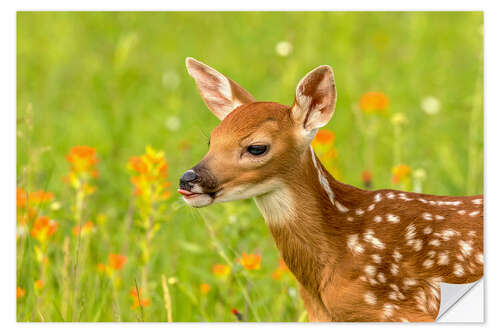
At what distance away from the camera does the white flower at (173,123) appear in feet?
16.5

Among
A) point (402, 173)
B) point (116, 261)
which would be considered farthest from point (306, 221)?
point (116, 261)

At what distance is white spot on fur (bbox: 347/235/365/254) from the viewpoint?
3.22 metres

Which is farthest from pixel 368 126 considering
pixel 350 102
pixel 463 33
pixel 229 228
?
pixel 229 228

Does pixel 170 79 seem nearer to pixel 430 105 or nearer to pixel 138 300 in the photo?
pixel 430 105

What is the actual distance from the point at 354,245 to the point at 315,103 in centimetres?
58

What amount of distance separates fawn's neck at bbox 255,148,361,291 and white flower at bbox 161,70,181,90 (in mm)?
2061

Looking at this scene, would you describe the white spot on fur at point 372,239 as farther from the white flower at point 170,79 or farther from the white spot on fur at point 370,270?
the white flower at point 170,79

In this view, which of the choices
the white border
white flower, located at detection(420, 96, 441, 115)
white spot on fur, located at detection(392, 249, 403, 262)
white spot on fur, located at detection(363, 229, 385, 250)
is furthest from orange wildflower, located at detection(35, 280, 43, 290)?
white flower, located at detection(420, 96, 441, 115)

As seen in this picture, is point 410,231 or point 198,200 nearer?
point 198,200

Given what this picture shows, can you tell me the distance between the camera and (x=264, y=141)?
123 inches
